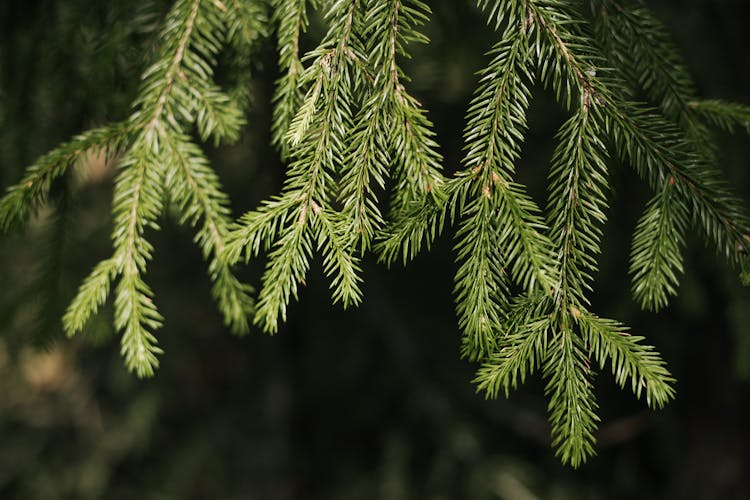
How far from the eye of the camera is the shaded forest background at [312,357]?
1.63 metres

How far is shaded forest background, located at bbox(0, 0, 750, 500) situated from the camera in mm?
1631

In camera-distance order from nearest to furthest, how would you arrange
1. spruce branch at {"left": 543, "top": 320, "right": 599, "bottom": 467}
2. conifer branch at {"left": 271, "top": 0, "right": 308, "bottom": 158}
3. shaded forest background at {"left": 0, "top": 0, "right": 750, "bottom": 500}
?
spruce branch at {"left": 543, "top": 320, "right": 599, "bottom": 467} < conifer branch at {"left": 271, "top": 0, "right": 308, "bottom": 158} < shaded forest background at {"left": 0, "top": 0, "right": 750, "bottom": 500}

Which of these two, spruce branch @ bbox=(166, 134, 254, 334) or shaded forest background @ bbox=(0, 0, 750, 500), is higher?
spruce branch @ bbox=(166, 134, 254, 334)

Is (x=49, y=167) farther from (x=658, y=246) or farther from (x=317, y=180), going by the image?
(x=658, y=246)

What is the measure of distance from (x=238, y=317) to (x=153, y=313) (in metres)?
0.18

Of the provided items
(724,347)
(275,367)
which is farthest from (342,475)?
(724,347)

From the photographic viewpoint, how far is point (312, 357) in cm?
369

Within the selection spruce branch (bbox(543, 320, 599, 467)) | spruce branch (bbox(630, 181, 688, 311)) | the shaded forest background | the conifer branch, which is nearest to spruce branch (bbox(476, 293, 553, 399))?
spruce branch (bbox(543, 320, 599, 467))

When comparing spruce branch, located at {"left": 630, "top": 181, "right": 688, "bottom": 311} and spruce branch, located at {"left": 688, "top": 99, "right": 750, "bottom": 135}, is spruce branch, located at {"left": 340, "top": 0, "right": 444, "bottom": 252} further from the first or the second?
spruce branch, located at {"left": 688, "top": 99, "right": 750, "bottom": 135}

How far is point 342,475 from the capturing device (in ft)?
12.0

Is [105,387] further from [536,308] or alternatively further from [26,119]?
[536,308]

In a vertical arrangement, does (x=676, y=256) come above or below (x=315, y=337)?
above

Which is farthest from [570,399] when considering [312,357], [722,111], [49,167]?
[312,357]

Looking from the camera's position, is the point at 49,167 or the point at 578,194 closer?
the point at 578,194
